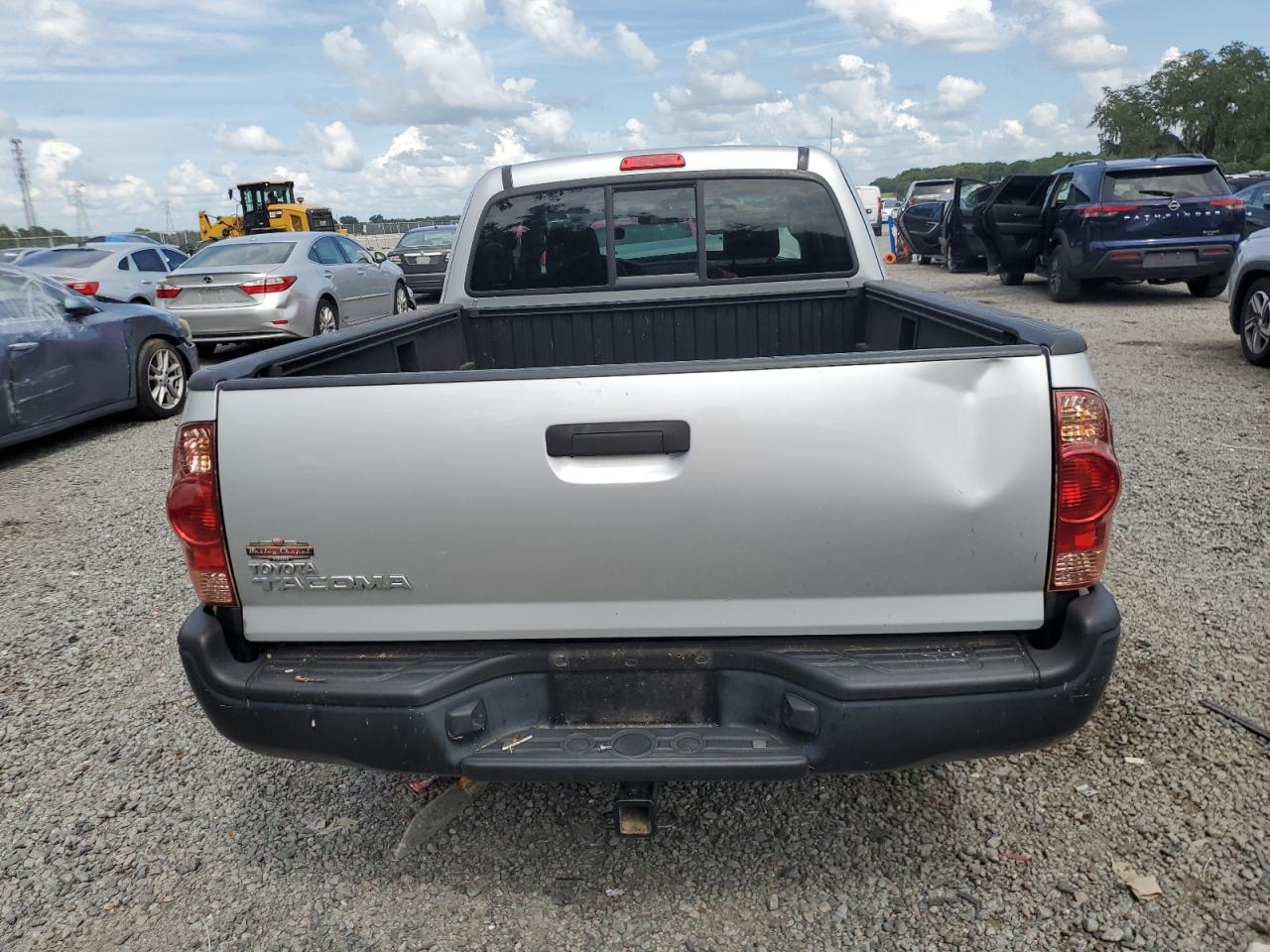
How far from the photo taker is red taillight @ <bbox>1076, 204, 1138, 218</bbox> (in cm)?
1282

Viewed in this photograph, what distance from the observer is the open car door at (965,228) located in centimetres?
1662

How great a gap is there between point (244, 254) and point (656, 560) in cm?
1188

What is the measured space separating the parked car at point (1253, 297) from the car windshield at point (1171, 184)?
4001 mm

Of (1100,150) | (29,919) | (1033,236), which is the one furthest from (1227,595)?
(1100,150)

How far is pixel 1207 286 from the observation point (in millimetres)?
14352

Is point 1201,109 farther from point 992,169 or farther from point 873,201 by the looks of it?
point 873,201

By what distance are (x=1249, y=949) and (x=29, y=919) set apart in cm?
315

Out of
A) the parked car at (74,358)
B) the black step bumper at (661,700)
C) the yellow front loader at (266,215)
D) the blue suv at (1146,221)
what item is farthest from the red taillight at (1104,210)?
the yellow front loader at (266,215)

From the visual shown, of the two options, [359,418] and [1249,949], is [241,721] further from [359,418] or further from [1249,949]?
[1249,949]

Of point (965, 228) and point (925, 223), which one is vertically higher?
point (965, 228)

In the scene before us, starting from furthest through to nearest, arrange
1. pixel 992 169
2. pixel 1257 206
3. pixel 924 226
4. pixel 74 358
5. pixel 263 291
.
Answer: pixel 992 169, pixel 924 226, pixel 1257 206, pixel 263 291, pixel 74 358

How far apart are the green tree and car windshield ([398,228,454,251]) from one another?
189 ft

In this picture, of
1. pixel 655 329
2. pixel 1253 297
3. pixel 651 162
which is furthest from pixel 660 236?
pixel 1253 297

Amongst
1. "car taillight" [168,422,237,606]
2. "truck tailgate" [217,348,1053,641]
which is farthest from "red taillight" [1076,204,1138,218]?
"car taillight" [168,422,237,606]
